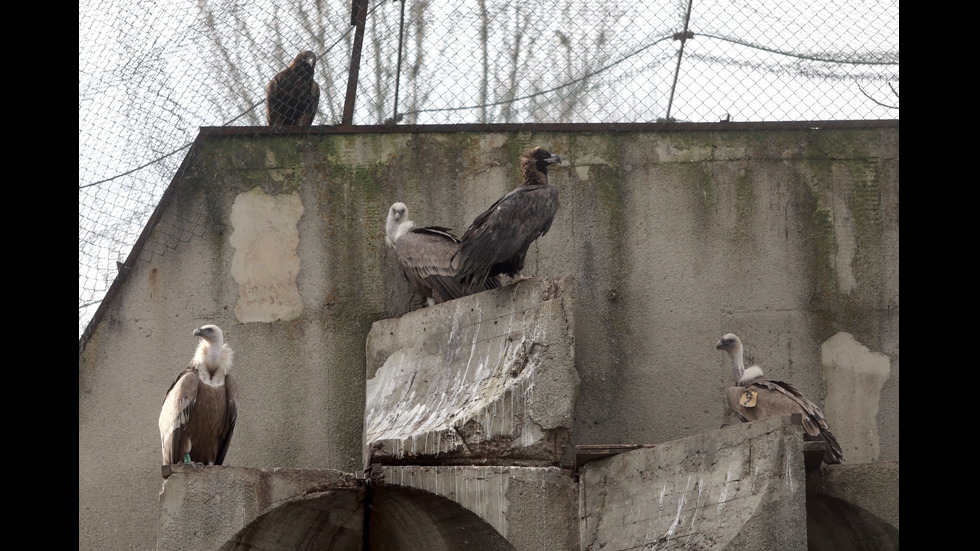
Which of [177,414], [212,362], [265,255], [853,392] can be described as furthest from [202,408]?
[853,392]

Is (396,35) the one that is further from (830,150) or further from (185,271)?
(830,150)

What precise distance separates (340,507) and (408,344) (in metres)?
1.25

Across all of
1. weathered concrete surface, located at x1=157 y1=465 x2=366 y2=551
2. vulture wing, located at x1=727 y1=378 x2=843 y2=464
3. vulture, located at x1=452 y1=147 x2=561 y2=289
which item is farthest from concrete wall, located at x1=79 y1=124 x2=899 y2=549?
weathered concrete surface, located at x1=157 y1=465 x2=366 y2=551

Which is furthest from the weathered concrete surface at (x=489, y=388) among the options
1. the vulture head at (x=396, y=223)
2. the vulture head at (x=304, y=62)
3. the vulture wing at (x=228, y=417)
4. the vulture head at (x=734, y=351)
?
the vulture head at (x=304, y=62)

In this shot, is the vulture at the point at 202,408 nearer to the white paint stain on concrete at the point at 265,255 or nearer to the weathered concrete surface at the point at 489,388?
the weathered concrete surface at the point at 489,388

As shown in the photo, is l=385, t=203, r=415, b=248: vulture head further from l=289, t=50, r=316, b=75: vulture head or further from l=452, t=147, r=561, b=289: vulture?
l=289, t=50, r=316, b=75: vulture head

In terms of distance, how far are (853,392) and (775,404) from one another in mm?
1086

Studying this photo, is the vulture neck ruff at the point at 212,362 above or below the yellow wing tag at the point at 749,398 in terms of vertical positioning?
above

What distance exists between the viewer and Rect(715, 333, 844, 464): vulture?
7020mm

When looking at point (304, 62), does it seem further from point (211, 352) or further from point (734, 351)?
point (734, 351)

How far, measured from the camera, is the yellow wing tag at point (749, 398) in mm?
7273

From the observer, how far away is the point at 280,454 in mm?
7883

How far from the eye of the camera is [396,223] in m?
8.15

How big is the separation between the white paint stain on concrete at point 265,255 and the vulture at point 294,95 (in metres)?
0.56
